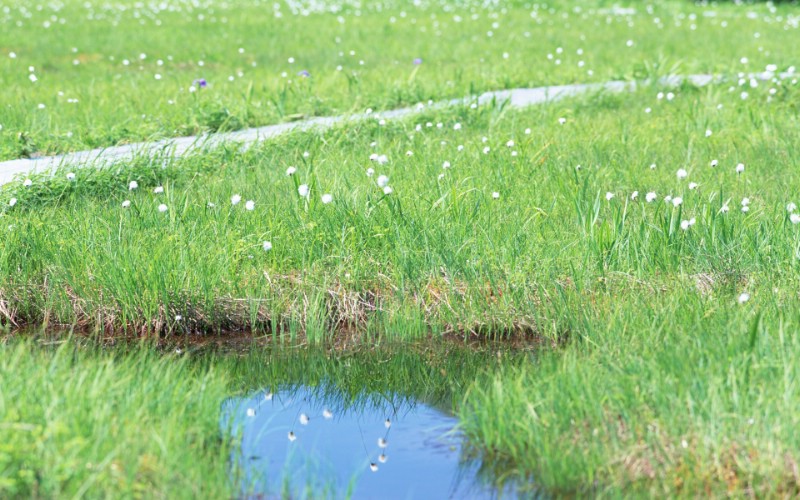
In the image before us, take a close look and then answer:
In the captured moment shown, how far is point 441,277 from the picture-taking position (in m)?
5.01

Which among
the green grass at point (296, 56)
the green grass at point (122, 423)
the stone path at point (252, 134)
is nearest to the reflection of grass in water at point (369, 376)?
the green grass at point (122, 423)

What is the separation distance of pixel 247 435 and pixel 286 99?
541cm

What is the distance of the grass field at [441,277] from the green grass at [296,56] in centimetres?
9

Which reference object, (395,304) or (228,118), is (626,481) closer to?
(395,304)

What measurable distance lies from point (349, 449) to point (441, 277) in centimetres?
148

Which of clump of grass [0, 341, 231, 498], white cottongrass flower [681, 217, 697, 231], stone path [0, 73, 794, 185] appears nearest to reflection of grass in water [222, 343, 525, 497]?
clump of grass [0, 341, 231, 498]

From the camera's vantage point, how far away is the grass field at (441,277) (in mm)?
3350

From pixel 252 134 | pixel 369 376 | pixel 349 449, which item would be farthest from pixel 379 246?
pixel 252 134

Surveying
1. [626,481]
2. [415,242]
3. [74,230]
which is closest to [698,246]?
[415,242]

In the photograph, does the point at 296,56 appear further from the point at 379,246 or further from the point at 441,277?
the point at 441,277

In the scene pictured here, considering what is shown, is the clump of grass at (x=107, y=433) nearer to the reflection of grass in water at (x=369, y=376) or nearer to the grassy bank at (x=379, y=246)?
the reflection of grass in water at (x=369, y=376)

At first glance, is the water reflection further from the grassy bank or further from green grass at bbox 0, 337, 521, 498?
the grassy bank

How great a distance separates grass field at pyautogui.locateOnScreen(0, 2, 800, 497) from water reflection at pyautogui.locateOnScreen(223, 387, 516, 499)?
119 mm

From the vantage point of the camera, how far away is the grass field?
3350 mm
